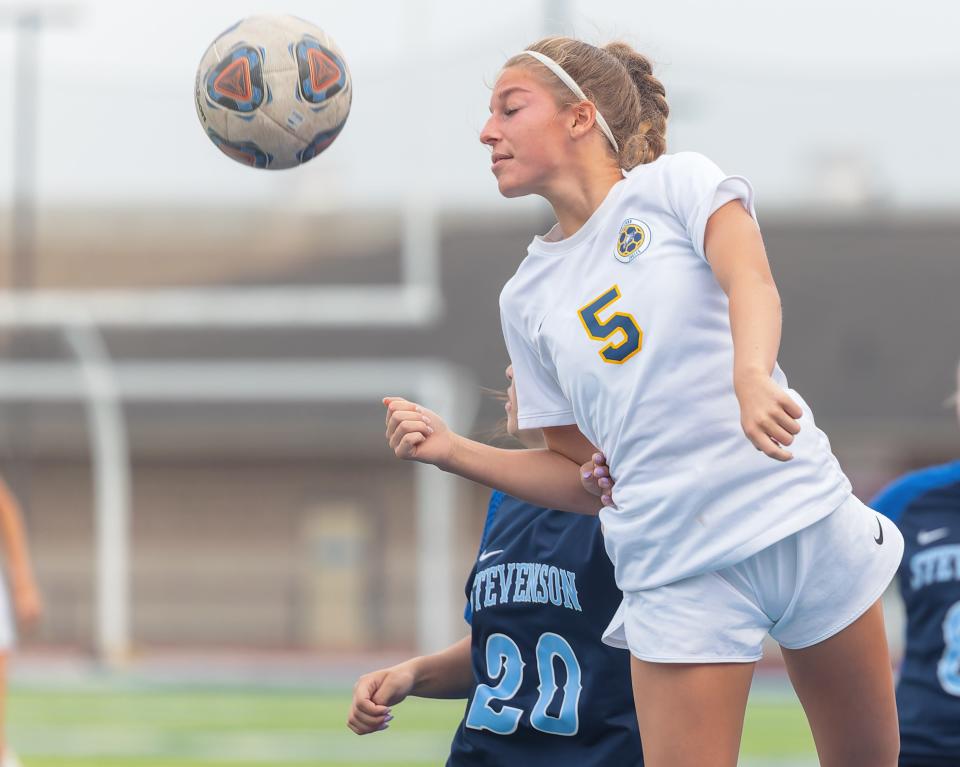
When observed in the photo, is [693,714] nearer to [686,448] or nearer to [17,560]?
[686,448]

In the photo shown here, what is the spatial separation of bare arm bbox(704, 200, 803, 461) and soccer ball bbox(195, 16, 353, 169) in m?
0.99

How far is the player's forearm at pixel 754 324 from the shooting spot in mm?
2420

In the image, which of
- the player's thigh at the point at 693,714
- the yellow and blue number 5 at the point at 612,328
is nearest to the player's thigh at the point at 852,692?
the player's thigh at the point at 693,714

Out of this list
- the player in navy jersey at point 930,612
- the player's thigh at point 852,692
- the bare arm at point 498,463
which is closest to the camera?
the player's thigh at point 852,692

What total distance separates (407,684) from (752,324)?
43.4 inches

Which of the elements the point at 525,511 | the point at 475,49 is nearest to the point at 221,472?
the point at 475,49

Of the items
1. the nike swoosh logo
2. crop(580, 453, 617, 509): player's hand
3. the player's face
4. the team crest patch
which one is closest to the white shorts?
crop(580, 453, 617, 509): player's hand

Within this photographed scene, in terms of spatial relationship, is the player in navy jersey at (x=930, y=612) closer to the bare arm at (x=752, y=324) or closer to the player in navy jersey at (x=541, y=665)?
the player in navy jersey at (x=541, y=665)

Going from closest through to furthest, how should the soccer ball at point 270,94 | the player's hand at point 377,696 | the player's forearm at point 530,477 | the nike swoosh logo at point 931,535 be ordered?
the player's forearm at point 530,477, the player's hand at point 377,696, the soccer ball at point 270,94, the nike swoosh logo at point 931,535

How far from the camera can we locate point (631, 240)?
108 inches

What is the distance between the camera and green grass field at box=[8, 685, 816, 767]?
9391 mm

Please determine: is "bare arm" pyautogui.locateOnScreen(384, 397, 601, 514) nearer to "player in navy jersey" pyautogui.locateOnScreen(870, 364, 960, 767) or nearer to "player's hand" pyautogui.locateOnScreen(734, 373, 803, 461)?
"player's hand" pyautogui.locateOnScreen(734, 373, 803, 461)

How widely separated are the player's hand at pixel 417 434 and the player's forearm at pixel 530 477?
78 mm

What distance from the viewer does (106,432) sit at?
1925 cm
